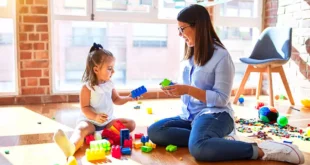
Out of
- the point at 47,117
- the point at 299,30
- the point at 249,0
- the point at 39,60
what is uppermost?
the point at 249,0

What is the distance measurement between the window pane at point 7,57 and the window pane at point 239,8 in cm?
196

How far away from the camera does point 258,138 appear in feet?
6.42

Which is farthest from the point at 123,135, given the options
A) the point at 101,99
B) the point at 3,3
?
the point at 3,3

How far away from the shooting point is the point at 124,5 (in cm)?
324

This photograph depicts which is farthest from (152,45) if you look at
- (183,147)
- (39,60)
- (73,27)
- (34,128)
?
(183,147)

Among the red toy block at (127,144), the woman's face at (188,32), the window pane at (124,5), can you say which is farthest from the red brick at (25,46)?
the woman's face at (188,32)

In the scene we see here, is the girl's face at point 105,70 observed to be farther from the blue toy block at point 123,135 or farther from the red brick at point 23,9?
the red brick at point 23,9

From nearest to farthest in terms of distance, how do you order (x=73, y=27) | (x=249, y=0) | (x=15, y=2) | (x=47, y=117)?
(x=47, y=117) → (x=15, y=2) → (x=73, y=27) → (x=249, y=0)

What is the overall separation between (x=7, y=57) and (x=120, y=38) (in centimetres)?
98

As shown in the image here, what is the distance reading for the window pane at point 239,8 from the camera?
141 inches

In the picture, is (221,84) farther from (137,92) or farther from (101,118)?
(101,118)

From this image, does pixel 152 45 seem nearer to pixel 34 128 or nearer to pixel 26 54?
pixel 26 54

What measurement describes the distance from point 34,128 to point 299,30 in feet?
7.79

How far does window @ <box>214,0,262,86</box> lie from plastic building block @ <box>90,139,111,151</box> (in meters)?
2.17
